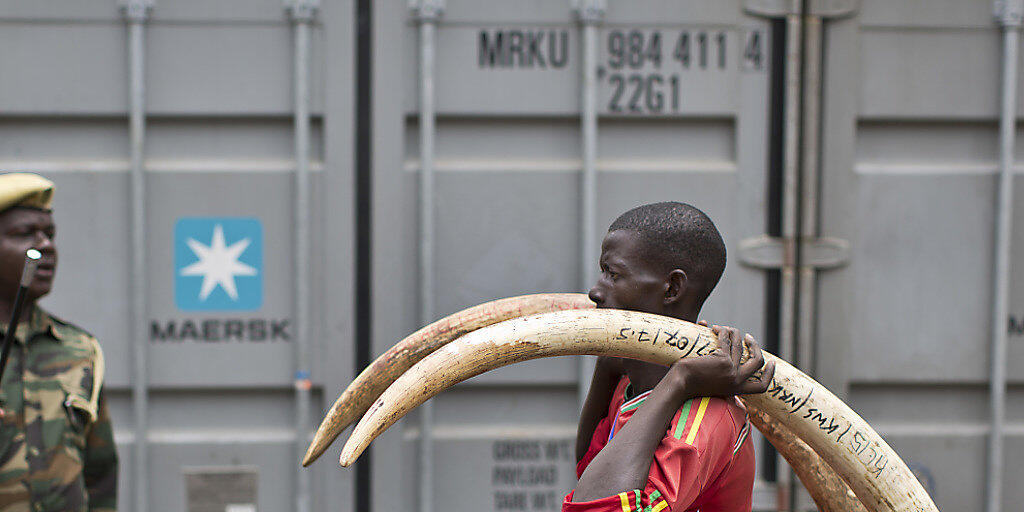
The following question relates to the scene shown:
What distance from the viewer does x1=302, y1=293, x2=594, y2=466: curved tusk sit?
1.48 meters

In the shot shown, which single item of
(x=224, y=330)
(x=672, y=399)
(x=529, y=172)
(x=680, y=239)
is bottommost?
(x=224, y=330)

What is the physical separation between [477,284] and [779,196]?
42.1 inches

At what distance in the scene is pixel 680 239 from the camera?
1.33 metres

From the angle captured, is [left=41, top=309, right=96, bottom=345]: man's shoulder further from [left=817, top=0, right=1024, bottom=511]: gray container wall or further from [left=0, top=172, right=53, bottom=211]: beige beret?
[left=817, top=0, right=1024, bottom=511]: gray container wall

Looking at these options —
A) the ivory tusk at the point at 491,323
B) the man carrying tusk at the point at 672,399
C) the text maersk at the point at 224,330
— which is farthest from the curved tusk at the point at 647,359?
the text maersk at the point at 224,330

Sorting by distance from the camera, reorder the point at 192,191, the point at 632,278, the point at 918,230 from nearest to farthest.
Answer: the point at 632,278, the point at 192,191, the point at 918,230

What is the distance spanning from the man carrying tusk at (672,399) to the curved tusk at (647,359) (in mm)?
46

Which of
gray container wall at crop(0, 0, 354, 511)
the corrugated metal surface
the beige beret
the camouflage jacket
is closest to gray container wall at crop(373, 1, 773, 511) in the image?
the corrugated metal surface

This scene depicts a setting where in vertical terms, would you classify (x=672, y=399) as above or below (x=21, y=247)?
below

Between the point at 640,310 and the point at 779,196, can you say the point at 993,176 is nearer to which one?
the point at 779,196

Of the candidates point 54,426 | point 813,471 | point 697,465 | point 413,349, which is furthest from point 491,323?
point 54,426

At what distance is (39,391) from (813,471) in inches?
72.9

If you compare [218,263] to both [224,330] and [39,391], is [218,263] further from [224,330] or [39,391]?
[39,391]

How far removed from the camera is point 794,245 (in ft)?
9.34
